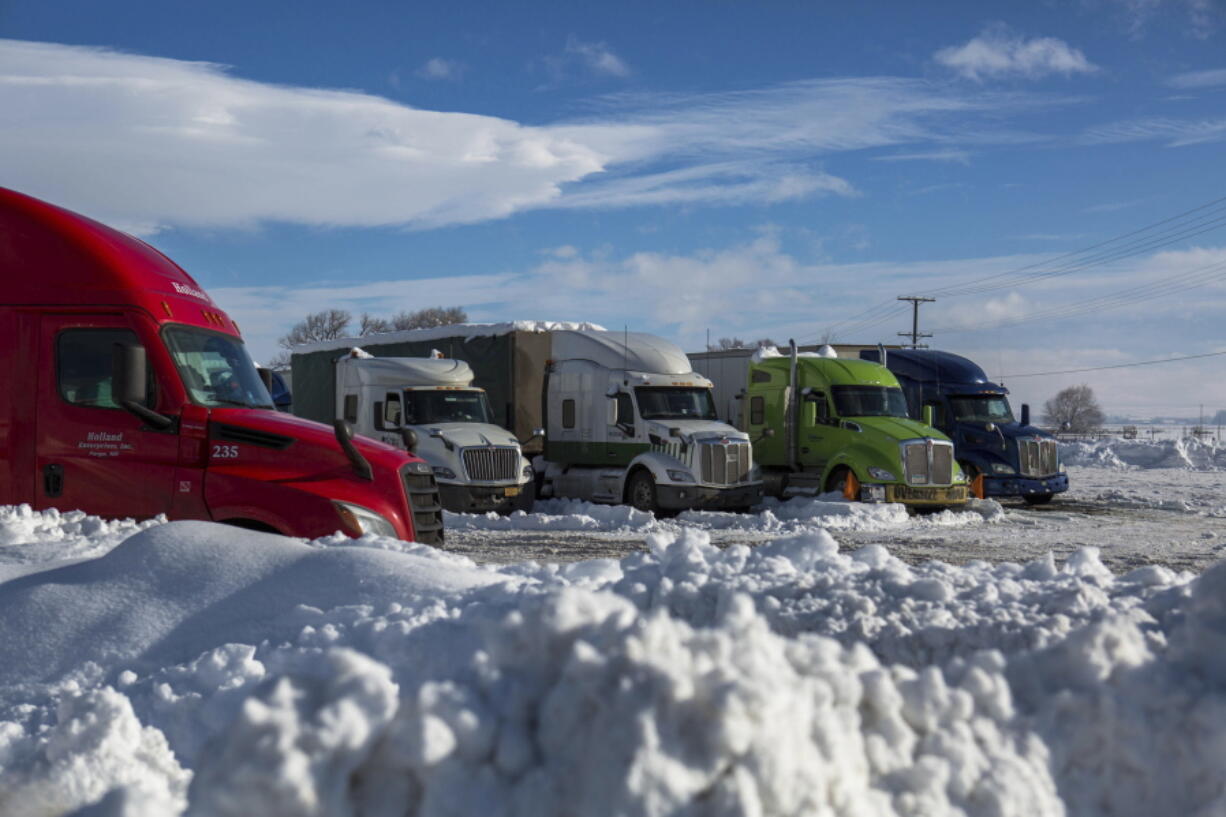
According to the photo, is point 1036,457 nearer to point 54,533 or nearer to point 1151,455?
point 54,533

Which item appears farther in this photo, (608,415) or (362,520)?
(608,415)

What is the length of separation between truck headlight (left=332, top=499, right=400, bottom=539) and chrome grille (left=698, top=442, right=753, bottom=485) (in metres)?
10.4

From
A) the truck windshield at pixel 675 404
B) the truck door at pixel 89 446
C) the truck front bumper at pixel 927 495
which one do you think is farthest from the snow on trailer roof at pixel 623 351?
the truck door at pixel 89 446

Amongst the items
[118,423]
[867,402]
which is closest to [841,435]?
[867,402]

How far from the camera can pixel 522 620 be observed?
306 centimetres

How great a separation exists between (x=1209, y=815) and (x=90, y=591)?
491 cm

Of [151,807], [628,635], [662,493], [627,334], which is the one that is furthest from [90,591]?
[627,334]

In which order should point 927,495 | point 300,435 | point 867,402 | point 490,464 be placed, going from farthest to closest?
point 867,402 < point 927,495 < point 490,464 < point 300,435

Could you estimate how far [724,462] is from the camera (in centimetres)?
1814

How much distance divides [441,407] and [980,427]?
11.4 meters

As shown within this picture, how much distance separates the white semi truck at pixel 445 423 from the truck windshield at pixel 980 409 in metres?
9.82

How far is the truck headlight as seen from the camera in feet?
25.1

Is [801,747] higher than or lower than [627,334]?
lower

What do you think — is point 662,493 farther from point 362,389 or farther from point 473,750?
point 473,750
